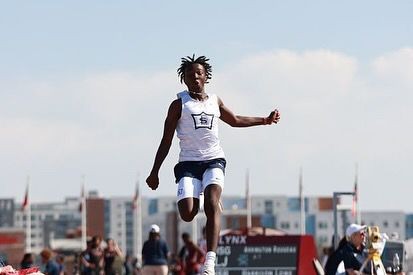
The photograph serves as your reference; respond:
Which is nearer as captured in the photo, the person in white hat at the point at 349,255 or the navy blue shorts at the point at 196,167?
the navy blue shorts at the point at 196,167

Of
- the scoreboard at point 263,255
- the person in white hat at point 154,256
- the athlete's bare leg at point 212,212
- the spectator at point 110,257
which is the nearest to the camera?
the athlete's bare leg at point 212,212

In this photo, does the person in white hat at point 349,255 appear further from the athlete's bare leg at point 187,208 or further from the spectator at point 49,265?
the spectator at point 49,265

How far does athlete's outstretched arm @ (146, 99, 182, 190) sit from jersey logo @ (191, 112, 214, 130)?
6.1 inches

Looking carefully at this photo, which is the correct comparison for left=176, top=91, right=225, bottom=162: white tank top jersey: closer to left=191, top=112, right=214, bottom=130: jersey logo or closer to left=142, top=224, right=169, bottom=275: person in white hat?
left=191, top=112, right=214, bottom=130: jersey logo

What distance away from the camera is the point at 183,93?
526 inches

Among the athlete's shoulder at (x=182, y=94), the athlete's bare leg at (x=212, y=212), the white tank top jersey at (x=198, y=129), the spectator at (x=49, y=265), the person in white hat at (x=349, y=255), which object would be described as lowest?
the spectator at (x=49, y=265)

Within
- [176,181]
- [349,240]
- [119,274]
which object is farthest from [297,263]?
[176,181]

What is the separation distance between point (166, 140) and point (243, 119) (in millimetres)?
801

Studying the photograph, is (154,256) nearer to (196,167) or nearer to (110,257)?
(110,257)

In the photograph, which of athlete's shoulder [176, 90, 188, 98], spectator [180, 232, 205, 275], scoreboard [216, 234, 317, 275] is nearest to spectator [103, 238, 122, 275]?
spectator [180, 232, 205, 275]

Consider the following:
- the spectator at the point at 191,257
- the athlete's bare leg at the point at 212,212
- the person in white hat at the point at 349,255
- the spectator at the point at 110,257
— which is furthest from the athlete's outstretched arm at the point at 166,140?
the spectator at the point at 110,257

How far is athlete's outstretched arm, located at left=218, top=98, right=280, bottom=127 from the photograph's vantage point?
13.6 metres

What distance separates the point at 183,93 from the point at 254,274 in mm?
11986

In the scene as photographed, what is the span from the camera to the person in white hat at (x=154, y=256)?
2681cm
